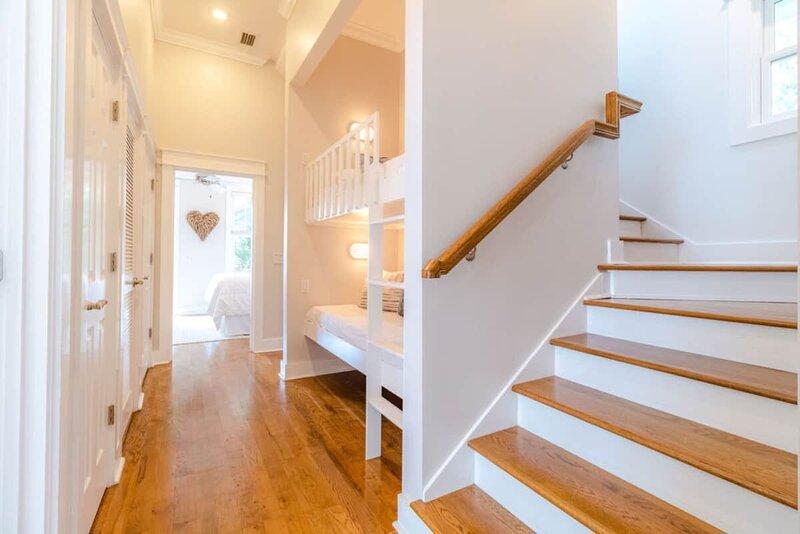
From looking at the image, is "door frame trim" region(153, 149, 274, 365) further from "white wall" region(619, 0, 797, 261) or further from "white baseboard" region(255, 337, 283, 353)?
"white wall" region(619, 0, 797, 261)

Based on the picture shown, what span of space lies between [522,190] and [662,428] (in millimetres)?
973

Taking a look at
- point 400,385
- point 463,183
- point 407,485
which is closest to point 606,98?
point 463,183

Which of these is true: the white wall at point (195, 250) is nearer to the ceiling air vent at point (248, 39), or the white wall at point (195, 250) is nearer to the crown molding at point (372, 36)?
the ceiling air vent at point (248, 39)

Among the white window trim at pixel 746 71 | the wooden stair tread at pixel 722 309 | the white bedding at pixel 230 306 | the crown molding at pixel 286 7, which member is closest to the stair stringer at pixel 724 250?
the white window trim at pixel 746 71

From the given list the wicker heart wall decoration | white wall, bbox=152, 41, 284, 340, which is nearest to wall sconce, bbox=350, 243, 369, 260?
white wall, bbox=152, 41, 284, 340

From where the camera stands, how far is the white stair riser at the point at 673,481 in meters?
0.91

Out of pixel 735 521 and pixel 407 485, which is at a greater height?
pixel 735 521

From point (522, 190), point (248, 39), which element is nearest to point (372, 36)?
point (248, 39)

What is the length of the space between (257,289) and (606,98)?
12.2ft

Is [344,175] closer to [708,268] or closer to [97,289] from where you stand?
[97,289]

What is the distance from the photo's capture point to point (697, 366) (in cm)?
128

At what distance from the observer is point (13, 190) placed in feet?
2.93

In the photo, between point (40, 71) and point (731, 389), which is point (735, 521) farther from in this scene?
point (40, 71)

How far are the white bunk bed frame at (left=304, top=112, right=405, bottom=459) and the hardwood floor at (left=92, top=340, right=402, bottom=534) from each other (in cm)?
28
